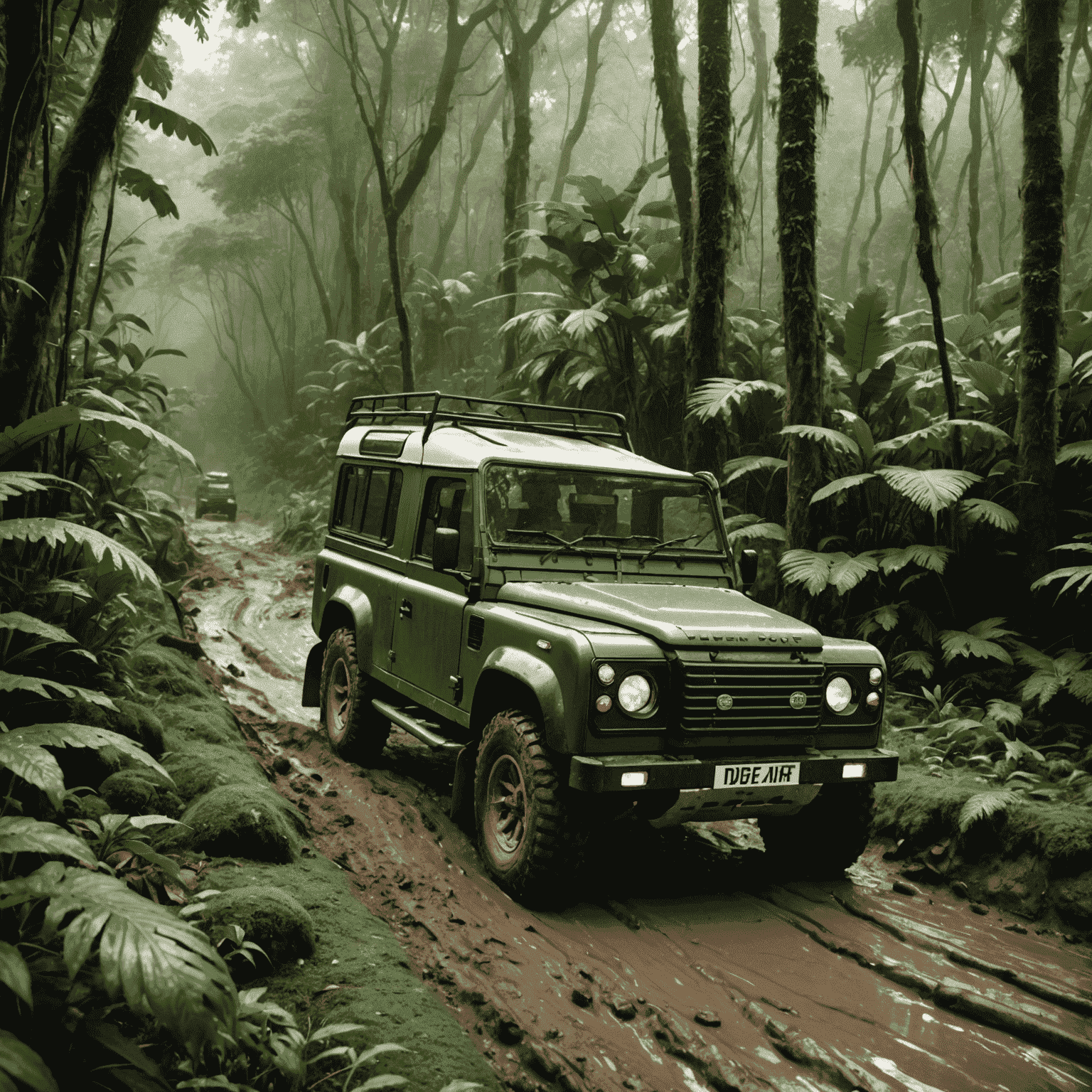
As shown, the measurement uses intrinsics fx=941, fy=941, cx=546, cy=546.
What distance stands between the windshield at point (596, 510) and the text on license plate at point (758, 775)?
1.57 meters

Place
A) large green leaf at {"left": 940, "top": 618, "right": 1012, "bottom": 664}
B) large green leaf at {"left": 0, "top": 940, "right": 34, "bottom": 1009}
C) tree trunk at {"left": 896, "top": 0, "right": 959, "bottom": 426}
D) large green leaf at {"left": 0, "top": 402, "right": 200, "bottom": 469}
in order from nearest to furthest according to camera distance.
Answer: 1. large green leaf at {"left": 0, "top": 940, "right": 34, "bottom": 1009}
2. large green leaf at {"left": 0, "top": 402, "right": 200, "bottom": 469}
3. large green leaf at {"left": 940, "top": 618, "right": 1012, "bottom": 664}
4. tree trunk at {"left": 896, "top": 0, "right": 959, "bottom": 426}

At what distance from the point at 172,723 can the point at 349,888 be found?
6.31ft

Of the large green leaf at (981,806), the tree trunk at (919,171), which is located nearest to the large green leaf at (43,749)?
the large green leaf at (981,806)

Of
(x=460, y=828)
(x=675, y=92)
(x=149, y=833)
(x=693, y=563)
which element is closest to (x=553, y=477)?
(x=693, y=563)

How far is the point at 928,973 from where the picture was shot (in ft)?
13.4

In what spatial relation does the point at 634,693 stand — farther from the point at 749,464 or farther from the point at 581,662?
the point at 749,464

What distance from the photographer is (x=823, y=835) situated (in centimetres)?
509

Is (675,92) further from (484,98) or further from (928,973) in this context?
(484,98)

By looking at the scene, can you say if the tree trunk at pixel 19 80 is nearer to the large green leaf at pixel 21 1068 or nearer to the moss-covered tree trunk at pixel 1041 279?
the large green leaf at pixel 21 1068

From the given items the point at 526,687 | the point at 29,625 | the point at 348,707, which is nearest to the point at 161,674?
the point at 348,707

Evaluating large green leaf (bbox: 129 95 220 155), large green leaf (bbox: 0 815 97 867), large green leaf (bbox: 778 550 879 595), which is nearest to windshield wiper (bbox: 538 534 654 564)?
large green leaf (bbox: 778 550 879 595)

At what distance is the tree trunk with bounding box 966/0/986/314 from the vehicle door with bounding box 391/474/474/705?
14395 mm

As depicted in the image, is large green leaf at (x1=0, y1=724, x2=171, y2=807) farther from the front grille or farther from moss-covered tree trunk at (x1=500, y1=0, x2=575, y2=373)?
moss-covered tree trunk at (x1=500, y1=0, x2=575, y2=373)

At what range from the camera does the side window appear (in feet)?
18.1
